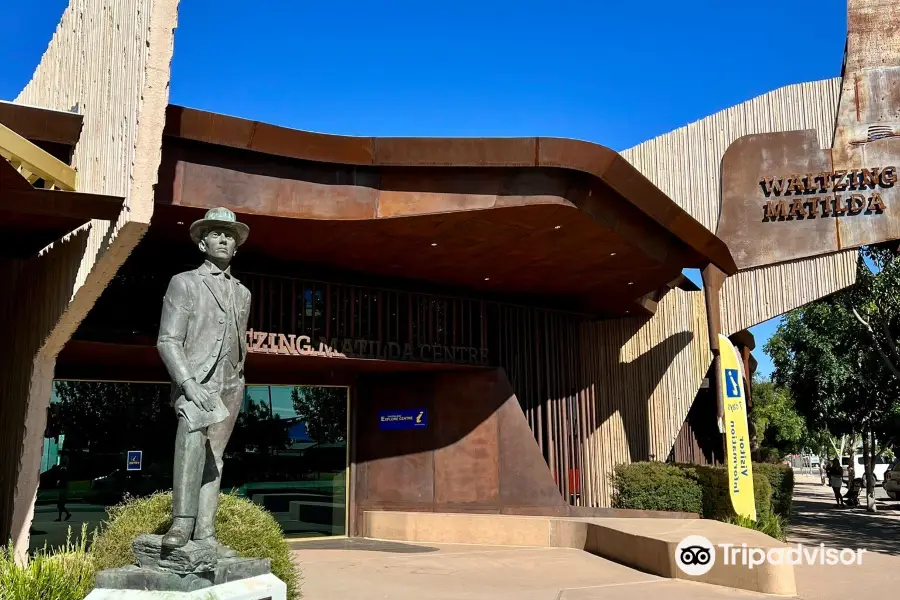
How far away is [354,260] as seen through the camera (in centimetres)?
1282

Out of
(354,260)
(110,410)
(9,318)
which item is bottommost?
(110,410)

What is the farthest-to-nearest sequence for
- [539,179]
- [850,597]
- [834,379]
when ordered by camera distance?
[834,379]
[539,179]
[850,597]

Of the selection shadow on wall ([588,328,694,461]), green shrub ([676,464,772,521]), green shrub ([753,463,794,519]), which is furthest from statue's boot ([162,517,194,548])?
shadow on wall ([588,328,694,461])

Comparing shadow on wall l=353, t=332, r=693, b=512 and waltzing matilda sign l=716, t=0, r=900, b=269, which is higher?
waltzing matilda sign l=716, t=0, r=900, b=269

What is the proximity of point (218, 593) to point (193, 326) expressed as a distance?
1.70 meters

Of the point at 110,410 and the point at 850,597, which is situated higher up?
the point at 110,410

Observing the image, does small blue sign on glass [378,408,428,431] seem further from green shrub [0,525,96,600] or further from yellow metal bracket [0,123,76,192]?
green shrub [0,525,96,600]

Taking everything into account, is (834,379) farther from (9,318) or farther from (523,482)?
(9,318)

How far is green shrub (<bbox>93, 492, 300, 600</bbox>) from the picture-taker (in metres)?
6.28

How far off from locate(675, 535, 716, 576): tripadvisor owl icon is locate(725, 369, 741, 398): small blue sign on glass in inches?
154

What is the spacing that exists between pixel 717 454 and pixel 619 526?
12.1 m

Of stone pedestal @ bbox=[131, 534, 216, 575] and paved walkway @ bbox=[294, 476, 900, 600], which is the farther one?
paved walkway @ bbox=[294, 476, 900, 600]

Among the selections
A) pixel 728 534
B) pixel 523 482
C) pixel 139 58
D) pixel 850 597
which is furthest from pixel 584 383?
pixel 139 58

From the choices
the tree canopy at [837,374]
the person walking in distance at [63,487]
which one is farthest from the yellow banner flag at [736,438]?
the tree canopy at [837,374]
